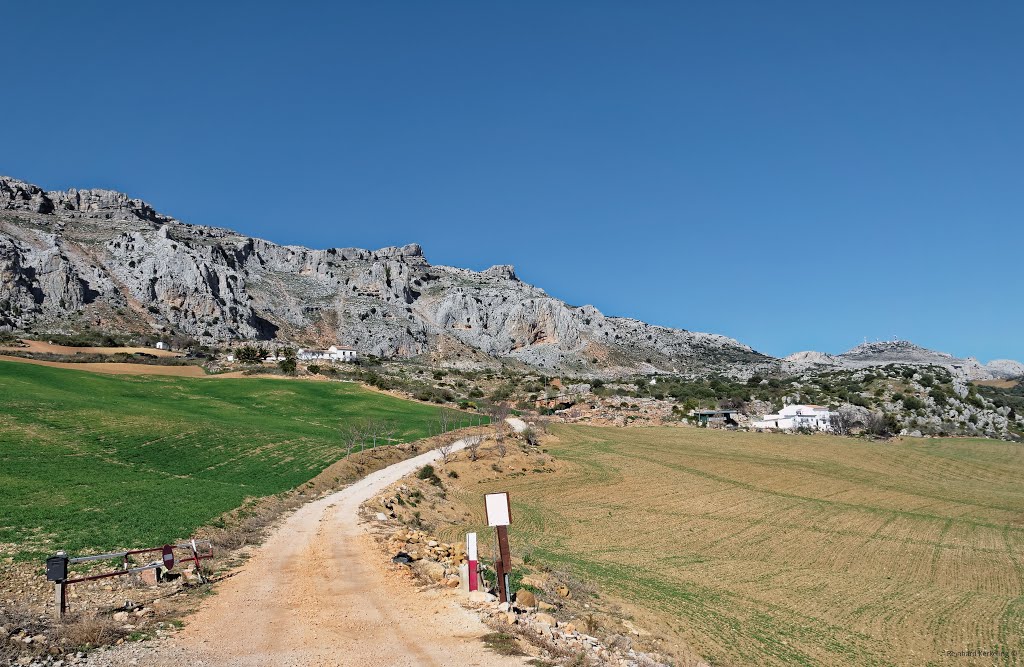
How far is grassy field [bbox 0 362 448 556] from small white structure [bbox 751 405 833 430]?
62.9 metres

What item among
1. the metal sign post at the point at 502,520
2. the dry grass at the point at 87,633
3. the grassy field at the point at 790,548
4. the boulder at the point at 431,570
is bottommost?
the grassy field at the point at 790,548

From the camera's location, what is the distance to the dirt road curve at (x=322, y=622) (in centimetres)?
1312

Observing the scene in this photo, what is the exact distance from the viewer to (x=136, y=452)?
41.4 metres

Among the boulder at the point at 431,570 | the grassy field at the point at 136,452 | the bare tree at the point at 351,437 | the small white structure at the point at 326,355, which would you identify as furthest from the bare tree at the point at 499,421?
the small white structure at the point at 326,355

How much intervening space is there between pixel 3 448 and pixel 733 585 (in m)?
40.3

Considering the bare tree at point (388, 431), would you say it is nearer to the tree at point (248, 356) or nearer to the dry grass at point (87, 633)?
the dry grass at point (87, 633)

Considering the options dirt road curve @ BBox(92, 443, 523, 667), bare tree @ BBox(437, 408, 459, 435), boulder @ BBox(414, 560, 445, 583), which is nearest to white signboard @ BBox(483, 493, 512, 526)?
dirt road curve @ BBox(92, 443, 523, 667)

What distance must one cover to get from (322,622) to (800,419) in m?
109

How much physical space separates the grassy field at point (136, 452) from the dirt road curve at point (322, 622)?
6.75 metres

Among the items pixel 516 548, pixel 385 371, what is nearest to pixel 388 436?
pixel 516 548

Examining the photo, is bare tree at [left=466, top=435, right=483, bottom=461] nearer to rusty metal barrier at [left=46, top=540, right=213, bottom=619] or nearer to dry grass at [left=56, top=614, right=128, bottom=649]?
rusty metal barrier at [left=46, top=540, right=213, bottom=619]

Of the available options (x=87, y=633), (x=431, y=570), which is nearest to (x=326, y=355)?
(x=431, y=570)

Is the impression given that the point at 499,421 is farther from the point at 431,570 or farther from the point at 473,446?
the point at 431,570

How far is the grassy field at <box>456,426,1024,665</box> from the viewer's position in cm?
2089
